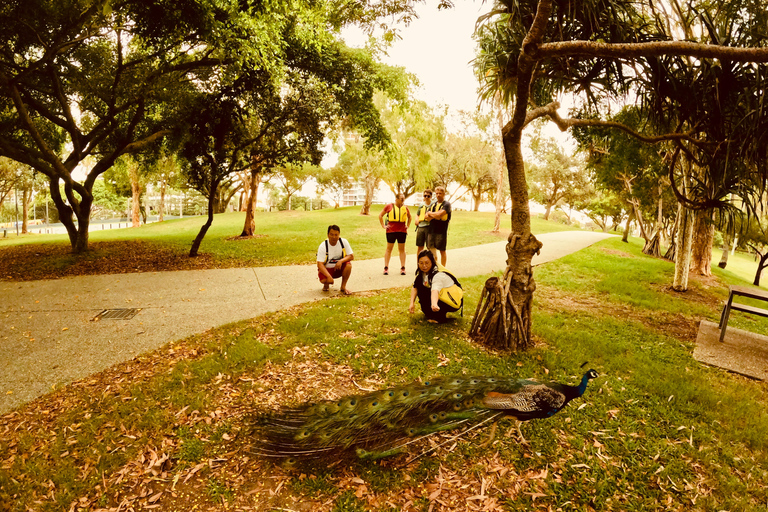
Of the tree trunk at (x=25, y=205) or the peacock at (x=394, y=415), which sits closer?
the peacock at (x=394, y=415)

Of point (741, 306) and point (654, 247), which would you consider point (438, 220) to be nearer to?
point (741, 306)

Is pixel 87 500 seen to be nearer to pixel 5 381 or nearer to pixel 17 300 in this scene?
pixel 5 381

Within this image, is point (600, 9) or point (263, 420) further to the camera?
point (600, 9)

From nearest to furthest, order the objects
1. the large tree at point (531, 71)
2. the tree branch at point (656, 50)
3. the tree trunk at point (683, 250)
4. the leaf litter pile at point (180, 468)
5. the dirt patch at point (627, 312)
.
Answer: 1. the leaf litter pile at point (180, 468)
2. the tree branch at point (656, 50)
3. the large tree at point (531, 71)
4. the dirt patch at point (627, 312)
5. the tree trunk at point (683, 250)

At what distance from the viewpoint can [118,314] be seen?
5.79 metres

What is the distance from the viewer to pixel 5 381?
12.6 feet

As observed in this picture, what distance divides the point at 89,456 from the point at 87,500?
1.55 feet

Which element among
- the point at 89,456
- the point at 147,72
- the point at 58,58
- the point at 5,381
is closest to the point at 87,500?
the point at 89,456

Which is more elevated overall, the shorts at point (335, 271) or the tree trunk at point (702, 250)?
the tree trunk at point (702, 250)

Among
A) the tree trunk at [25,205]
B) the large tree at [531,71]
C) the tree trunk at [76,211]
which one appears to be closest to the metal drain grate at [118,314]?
the large tree at [531,71]

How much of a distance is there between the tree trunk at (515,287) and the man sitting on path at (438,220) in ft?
7.95

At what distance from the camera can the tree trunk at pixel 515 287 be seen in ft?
15.5

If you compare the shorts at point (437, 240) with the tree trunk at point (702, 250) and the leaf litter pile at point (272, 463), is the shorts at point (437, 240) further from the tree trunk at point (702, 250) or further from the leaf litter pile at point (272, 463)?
the tree trunk at point (702, 250)

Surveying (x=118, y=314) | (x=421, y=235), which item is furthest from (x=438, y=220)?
(x=118, y=314)
